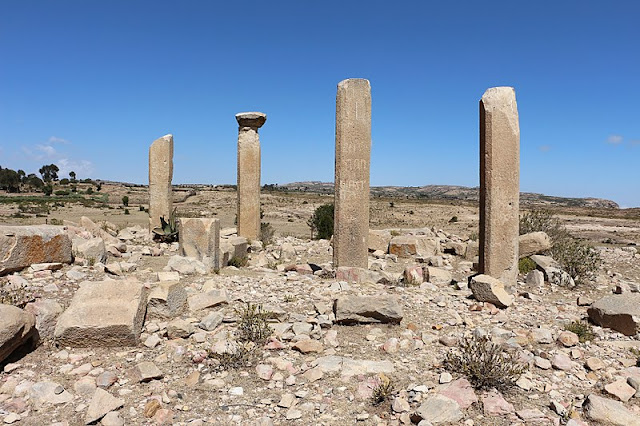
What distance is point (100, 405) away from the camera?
10.8 ft

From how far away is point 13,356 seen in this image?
3.93 meters

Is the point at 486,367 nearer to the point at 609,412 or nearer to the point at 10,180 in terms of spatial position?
the point at 609,412

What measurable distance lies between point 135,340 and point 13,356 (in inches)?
40.9

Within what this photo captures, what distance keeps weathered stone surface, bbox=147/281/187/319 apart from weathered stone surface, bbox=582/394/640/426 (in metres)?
4.09

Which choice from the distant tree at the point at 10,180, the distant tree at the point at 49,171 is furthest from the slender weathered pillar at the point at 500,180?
the distant tree at the point at 49,171

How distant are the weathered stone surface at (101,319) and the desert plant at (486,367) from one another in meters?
3.05

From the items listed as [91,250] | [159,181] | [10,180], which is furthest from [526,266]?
[10,180]

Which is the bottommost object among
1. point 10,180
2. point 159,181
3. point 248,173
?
point 159,181

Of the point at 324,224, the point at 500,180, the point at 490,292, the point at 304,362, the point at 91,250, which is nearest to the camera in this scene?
the point at 304,362

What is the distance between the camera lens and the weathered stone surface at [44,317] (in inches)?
166

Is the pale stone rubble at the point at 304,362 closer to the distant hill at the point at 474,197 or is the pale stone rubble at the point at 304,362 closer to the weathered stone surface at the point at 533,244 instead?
the weathered stone surface at the point at 533,244

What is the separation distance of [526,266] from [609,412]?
17.1 ft

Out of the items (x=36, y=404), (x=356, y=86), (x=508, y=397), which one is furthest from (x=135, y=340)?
(x=356, y=86)

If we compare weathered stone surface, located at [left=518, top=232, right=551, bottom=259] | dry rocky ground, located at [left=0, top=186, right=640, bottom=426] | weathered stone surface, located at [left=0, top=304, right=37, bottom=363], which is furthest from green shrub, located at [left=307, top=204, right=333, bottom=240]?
weathered stone surface, located at [left=0, top=304, right=37, bottom=363]
